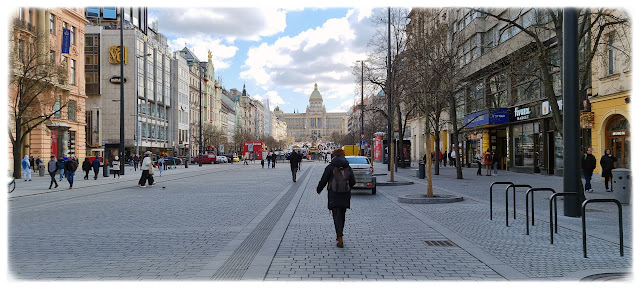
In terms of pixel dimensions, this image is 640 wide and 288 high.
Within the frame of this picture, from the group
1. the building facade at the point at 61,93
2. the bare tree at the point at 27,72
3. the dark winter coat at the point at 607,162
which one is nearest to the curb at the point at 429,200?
the dark winter coat at the point at 607,162

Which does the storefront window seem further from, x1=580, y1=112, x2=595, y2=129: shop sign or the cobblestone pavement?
the cobblestone pavement

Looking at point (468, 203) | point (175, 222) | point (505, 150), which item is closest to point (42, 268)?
point (175, 222)

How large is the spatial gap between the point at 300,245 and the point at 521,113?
1083 inches

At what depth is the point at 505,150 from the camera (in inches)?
1515

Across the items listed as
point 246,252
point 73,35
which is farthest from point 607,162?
point 73,35

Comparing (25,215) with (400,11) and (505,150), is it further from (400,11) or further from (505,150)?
(505,150)

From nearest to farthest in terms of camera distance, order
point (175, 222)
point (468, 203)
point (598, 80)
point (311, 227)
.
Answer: point (311, 227) → point (175, 222) → point (468, 203) → point (598, 80)

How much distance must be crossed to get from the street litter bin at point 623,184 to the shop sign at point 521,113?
17515mm

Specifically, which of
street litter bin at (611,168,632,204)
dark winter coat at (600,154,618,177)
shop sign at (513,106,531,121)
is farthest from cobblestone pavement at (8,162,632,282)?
shop sign at (513,106,531,121)

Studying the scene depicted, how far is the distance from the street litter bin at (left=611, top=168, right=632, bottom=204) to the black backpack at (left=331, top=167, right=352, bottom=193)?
9637mm

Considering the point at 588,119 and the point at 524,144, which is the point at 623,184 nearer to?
the point at 588,119

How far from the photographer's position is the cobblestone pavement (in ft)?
21.1

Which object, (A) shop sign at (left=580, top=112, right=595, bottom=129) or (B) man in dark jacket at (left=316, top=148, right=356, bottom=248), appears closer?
(B) man in dark jacket at (left=316, top=148, right=356, bottom=248)
